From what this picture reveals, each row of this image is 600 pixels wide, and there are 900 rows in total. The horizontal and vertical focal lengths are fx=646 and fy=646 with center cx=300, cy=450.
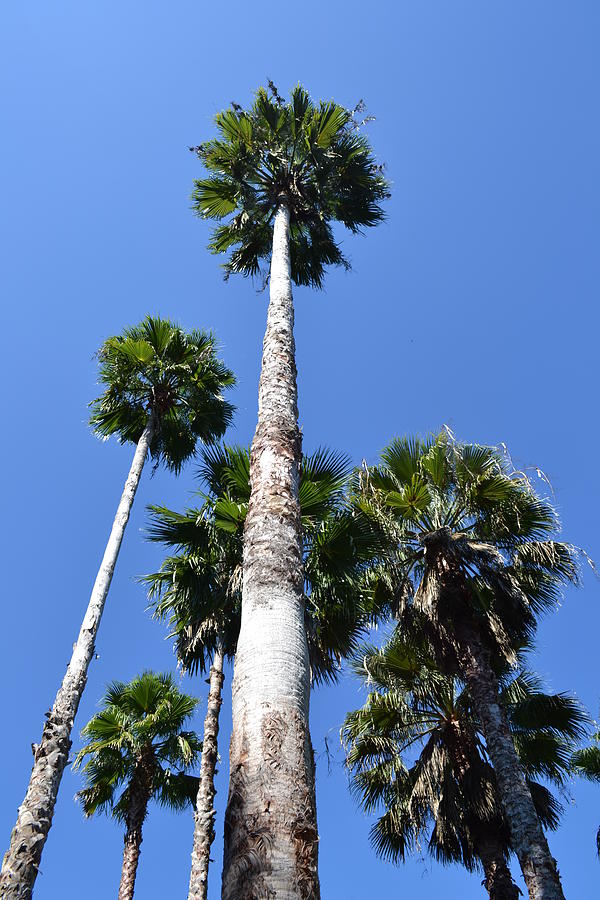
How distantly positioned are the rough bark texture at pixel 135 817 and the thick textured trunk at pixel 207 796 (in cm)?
332

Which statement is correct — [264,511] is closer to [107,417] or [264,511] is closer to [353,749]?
[353,749]

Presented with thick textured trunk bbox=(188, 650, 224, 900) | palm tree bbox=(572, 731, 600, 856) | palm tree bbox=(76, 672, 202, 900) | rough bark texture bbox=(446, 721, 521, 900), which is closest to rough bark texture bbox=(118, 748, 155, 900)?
palm tree bbox=(76, 672, 202, 900)

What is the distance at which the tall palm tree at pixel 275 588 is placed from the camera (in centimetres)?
247

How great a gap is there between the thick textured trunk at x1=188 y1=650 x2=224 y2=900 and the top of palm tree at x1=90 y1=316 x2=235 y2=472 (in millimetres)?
5319

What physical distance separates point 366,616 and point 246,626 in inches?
270

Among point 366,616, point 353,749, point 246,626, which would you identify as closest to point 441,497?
point 366,616

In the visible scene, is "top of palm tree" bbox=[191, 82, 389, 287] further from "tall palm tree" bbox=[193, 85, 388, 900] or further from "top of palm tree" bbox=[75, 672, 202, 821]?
"top of palm tree" bbox=[75, 672, 202, 821]

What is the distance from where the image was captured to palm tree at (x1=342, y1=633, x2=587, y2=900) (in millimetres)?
9562

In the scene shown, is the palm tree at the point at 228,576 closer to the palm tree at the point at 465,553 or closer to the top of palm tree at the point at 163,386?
the palm tree at the point at 465,553

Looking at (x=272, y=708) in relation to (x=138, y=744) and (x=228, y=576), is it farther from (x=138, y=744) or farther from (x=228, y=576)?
(x=138, y=744)

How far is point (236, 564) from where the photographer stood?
10000 mm

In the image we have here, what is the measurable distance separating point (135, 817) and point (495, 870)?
6.99 metres

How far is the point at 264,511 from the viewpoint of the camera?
4.23 meters

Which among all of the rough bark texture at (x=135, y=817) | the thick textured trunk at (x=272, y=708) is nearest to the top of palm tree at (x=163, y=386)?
the rough bark texture at (x=135, y=817)
